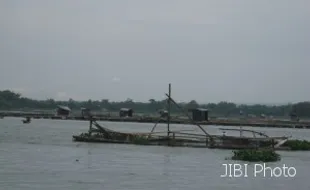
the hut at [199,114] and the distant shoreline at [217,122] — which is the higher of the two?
the hut at [199,114]

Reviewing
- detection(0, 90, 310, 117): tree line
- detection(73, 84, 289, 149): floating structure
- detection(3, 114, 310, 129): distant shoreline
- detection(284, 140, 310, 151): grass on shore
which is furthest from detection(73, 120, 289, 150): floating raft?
detection(0, 90, 310, 117): tree line

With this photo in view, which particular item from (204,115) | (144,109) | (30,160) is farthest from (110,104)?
(30,160)

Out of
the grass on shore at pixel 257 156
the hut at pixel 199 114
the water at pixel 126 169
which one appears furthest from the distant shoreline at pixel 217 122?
the grass on shore at pixel 257 156

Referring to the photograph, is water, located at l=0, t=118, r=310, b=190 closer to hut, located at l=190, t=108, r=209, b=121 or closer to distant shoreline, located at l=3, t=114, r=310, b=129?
distant shoreline, located at l=3, t=114, r=310, b=129

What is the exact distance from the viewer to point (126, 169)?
2722cm

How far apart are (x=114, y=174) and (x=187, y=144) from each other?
16839mm

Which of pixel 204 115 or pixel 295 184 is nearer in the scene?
pixel 295 184

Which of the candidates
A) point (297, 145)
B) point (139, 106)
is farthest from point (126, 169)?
point (139, 106)

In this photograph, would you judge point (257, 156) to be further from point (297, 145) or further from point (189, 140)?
point (189, 140)

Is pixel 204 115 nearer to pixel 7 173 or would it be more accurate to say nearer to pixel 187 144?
pixel 187 144

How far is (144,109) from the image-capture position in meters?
183

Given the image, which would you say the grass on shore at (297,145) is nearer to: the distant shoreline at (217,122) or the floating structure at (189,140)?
the floating structure at (189,140)

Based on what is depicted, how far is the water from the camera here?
22266 millimetres

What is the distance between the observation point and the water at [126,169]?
73.0 feet
